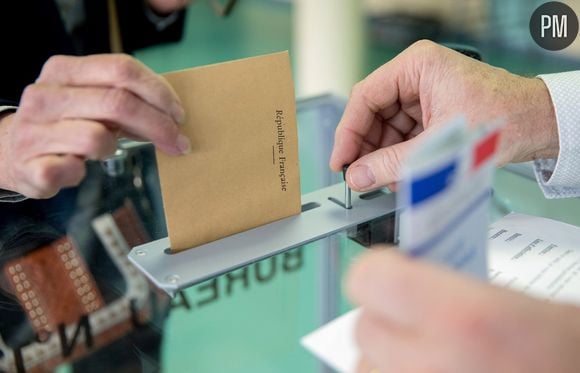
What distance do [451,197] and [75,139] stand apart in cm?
39

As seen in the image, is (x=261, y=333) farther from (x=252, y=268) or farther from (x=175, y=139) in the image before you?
(x=175, y=139)

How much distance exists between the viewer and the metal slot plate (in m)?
0.64

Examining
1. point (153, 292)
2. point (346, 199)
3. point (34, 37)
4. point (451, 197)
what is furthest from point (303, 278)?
point (34, 37)

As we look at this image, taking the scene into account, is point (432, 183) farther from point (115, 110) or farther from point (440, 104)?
point (440, 104)

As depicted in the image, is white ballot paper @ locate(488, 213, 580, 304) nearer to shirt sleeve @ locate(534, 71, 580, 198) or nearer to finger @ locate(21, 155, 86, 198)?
shirt sleeve @ locate(534, 71, 580, 198)

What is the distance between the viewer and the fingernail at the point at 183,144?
0.59 meters

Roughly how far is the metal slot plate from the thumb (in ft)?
0.14

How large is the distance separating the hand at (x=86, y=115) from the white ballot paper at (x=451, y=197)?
30 cm

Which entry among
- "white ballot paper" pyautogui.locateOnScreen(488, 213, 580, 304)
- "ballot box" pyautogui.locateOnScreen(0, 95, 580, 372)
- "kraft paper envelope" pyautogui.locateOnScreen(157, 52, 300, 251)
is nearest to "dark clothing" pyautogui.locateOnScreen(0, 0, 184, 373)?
"ballot box" pyautogui.locateOnScreen(0, 95, 580, 372)

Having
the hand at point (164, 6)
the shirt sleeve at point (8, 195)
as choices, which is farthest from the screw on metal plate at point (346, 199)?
the hand at point (164, 6)

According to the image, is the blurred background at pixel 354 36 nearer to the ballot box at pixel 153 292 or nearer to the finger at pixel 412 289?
the ballot box at pixel 153 292

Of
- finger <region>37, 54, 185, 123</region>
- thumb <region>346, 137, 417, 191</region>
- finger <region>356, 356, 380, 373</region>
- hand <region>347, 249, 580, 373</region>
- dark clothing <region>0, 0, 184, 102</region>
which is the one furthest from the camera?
dark clothing <region>0, 0, 184, 102</region>

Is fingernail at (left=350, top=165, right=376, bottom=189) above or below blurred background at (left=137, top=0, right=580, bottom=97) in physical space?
above

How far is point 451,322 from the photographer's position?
1.03 ft
